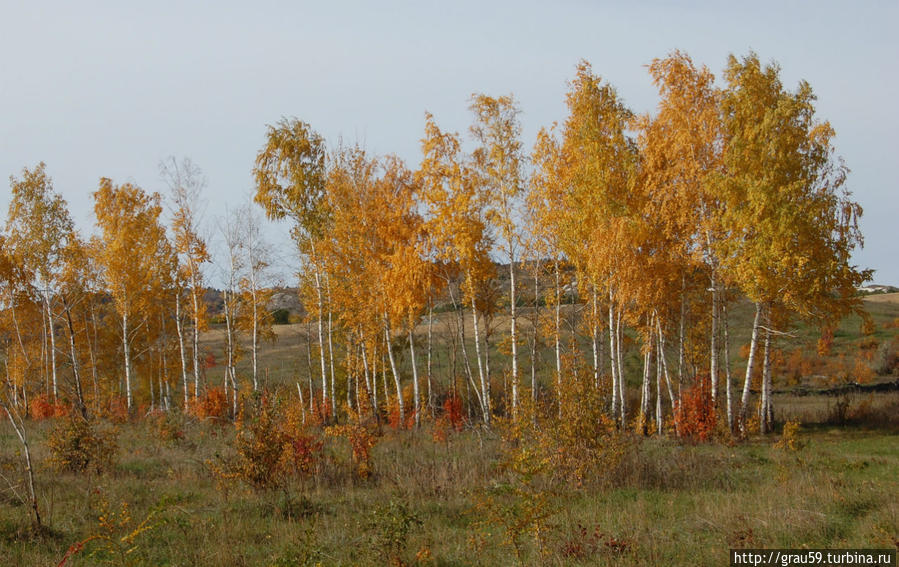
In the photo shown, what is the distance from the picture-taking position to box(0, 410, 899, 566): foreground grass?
7195mm

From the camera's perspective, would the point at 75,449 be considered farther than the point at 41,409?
No

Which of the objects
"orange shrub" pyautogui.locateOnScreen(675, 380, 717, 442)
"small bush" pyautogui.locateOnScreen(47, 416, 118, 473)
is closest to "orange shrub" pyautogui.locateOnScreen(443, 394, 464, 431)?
"orange shrub" pyautogui.locateOnScreen(675, 380, 717, 442)

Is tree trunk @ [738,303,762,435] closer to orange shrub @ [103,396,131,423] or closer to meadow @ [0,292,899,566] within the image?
meadow @ [0,292,899,566]

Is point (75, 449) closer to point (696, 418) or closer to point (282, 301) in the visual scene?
point (696, 418)

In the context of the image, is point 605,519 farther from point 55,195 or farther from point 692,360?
point 55,195

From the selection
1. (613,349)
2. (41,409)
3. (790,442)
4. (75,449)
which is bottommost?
(790,442)

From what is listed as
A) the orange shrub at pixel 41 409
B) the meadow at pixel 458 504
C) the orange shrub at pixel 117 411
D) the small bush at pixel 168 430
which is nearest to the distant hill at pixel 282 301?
the orange shrub at pixel 117 411

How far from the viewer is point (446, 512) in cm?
966

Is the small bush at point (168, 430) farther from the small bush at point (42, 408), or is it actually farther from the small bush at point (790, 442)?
the small bush at point (790, 442)

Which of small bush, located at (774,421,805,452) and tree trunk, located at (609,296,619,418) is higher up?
tree trunk, located at (609,296,619,418)

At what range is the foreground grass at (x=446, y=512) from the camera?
720 centimetres

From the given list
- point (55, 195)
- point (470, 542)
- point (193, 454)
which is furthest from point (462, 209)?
point (55, 195)

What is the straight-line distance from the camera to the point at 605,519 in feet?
28.4

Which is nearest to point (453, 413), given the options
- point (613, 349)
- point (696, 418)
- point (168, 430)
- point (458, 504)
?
point (613, 349)
